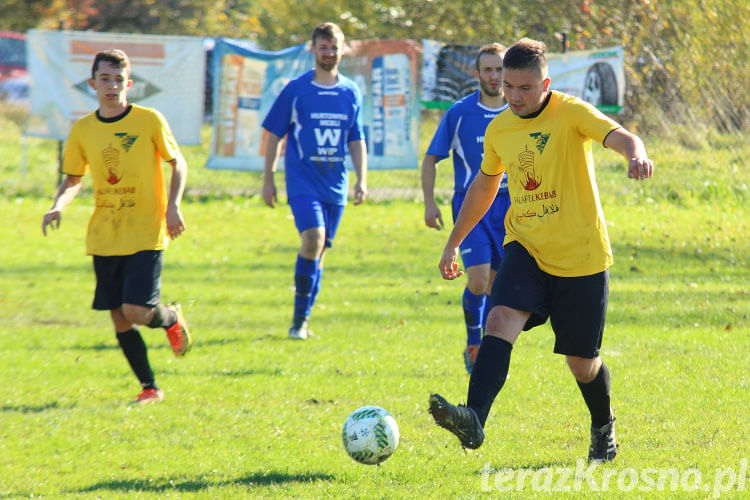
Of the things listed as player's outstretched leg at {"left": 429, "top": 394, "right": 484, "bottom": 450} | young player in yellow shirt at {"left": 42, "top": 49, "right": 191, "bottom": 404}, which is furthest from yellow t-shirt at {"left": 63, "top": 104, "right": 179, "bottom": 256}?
player's outstretched leg at {"left": 429, "top": 394, "right": 484, "bottom": 450}

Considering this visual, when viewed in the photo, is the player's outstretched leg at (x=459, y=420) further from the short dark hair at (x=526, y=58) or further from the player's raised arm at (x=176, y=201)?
the player's raised arm at (x=176, y=201)

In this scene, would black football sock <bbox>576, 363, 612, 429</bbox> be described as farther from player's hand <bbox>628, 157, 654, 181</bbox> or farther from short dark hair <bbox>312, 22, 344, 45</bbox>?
short dark hair <bbox>312, 22, 344, 45</bbox>

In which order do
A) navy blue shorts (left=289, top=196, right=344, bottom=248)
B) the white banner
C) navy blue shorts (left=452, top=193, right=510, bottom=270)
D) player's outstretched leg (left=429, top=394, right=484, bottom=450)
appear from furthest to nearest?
the white banner
navy blue shorts (left=289, top=196, right=344, bottom=248)
navy blue shorts (left=452, top=193, right=510, bottom=270)
player's outstretched leg (left=429, top=394, right=484, bottom=450)

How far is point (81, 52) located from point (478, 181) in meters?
11.6

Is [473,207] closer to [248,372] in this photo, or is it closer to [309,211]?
[248,372]

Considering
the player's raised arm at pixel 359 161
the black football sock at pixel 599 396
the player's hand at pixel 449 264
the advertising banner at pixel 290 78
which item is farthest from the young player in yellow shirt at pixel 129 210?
the advertising banner at pixel 290 78

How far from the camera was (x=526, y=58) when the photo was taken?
12.9 feet

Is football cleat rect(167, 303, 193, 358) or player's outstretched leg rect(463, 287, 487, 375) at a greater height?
player's outstretched leg rect(463, 287, 487, 375)

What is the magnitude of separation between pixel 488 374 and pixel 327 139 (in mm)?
3988

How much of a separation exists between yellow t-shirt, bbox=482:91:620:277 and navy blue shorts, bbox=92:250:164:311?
266 cm

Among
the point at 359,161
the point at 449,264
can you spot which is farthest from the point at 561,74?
the point at 449,264

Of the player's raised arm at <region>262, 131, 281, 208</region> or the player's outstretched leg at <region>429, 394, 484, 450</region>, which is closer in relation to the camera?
the player's outstretched leg at <region>429, 394, 484, 450</region>

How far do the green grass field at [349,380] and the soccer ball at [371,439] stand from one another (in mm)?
158

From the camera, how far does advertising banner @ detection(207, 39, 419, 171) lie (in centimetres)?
1438
